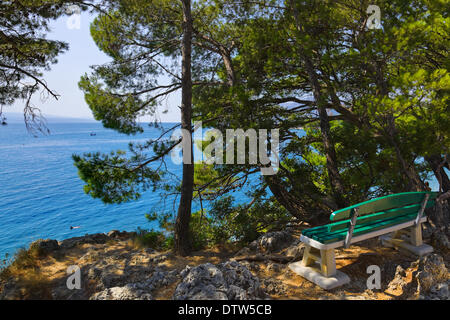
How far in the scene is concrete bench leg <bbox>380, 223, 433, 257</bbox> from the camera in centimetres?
390

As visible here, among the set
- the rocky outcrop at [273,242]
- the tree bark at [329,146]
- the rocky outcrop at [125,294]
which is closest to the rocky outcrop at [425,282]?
the rocky outcrop at [273,242]

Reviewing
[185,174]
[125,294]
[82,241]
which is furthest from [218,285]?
[82,241]

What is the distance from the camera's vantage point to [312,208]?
6.46 meters

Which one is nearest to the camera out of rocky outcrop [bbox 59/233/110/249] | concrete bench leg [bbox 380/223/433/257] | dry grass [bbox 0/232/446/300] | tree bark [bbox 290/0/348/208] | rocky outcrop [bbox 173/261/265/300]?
rocky outcrop [bbox 173/261/265/300]

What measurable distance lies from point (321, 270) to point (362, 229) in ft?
2.48

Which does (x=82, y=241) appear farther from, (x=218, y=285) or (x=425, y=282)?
(x=425, y=282)

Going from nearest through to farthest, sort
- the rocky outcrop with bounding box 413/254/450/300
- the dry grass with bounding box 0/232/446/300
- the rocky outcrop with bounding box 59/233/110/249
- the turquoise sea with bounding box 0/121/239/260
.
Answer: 1. the rocky outcrop with bounding box 413/254/450/300
2. the dry grass with bounding box 0/232/446/300
3. the rocky outcrop with bounding box 59/233/110/249
4. the turquoise sea with bounding box 0/121/239/260

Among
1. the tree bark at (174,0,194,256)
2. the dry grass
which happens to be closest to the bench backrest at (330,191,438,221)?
the dry grass

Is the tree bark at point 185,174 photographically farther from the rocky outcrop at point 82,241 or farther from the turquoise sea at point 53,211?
the turquoise sea at point 53,211

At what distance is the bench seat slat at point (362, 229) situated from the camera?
3.30 metres

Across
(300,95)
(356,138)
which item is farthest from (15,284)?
(300,95)

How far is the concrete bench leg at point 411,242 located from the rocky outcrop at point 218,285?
2527 mm

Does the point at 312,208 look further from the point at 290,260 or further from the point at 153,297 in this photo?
the point at 153,297

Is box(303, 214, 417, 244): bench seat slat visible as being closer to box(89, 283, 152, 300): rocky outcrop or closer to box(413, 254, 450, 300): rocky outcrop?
box(413, 254, 450, 300): rocky outcrop
